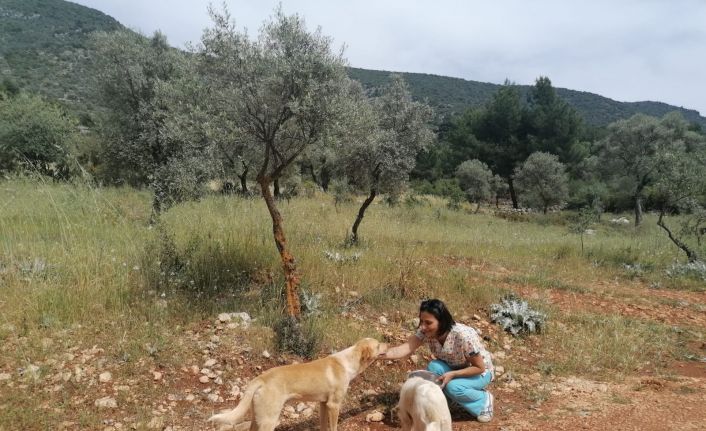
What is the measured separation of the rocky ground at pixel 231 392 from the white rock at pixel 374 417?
14 millimetres

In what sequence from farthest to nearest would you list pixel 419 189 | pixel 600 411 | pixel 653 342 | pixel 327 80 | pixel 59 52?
pixel 59 52
pixel 419 189
pixel 653 342
pixel 327 80
pixel 600 411

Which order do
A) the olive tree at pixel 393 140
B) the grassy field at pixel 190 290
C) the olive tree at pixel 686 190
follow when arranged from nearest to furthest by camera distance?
the grassy field at pixel 190 290 → the olive tree at pixel 393 140 → the olive tree at pixel 686 190

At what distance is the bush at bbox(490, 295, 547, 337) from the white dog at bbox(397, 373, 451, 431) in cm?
374

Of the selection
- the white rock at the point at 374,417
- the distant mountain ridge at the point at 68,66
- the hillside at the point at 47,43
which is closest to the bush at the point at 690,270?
the white rock at the point at 374,417

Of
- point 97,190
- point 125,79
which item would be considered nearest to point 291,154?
point 97,190

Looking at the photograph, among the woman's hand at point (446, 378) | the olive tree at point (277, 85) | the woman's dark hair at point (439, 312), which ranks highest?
the olive tree at point (277, 85)

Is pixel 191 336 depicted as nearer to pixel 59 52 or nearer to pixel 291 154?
pixel 291 154

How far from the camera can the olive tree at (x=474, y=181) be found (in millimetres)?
35094

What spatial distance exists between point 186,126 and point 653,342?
796 cm

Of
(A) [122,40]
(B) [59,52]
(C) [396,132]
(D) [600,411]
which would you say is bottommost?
(D) [600,411]

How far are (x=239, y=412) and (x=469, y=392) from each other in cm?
234

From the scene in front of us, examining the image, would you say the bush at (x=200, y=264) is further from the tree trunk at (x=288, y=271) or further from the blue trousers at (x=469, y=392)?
the blue trousers at (x=469, y=392)

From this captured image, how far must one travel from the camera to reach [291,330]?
530 centimetres

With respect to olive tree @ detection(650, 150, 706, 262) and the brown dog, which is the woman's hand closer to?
the brown dog
